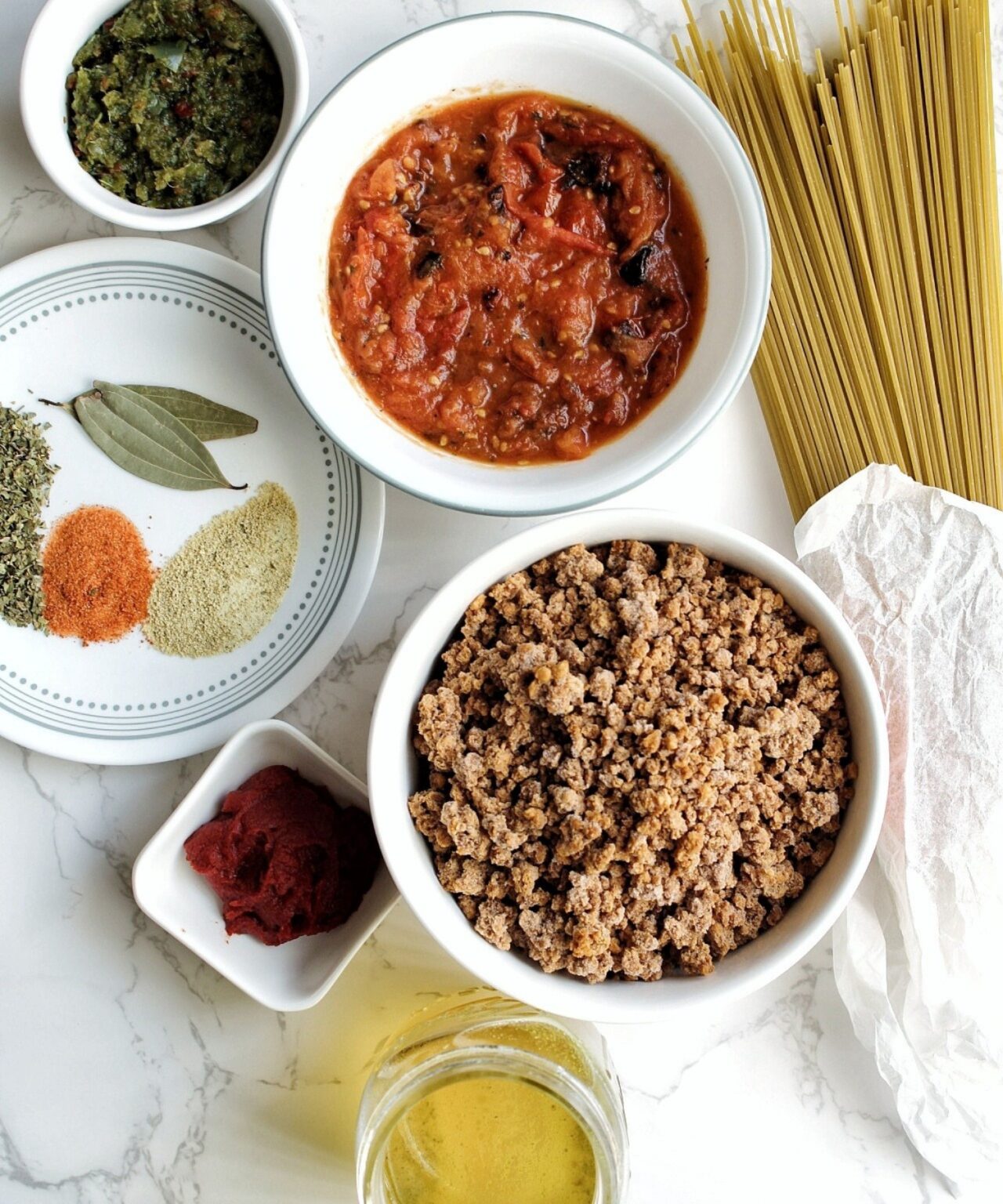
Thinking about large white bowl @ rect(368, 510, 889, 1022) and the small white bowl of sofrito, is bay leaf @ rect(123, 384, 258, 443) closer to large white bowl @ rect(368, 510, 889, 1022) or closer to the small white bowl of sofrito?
the small white bowl of sofrito

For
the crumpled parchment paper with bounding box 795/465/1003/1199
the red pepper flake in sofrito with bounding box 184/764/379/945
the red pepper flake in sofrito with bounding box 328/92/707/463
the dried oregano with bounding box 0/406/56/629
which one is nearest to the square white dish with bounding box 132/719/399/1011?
the red pepper flake in sofrito with bounding box 184/764/379/945

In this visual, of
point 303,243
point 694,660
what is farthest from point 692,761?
point 303,243

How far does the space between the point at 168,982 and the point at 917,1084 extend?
4.54 ft

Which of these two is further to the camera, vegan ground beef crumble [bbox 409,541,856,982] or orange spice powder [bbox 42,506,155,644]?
orange spice powder [bbox 42,506,155,644]

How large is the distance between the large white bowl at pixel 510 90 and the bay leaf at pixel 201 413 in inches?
10.9

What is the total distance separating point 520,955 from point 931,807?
2.54ft

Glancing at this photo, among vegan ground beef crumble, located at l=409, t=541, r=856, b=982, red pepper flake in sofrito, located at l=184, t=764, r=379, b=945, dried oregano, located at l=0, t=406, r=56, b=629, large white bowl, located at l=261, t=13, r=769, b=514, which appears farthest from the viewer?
dried oregano, located at l=0, t=406, r=56, b=629

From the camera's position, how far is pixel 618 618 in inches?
61.2

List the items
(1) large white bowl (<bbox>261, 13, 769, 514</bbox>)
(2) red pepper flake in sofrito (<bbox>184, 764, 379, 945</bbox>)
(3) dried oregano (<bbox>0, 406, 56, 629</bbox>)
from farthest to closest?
(3) dried oregano (<bbox>0, 406, 56, 629</bbox>) < (2) red pepper flake in sofrito (<bbox>184, 764, 379, 945</bbox>) < (1) large white bowl (<bbox>261, 13, 769, 514</bbox>)

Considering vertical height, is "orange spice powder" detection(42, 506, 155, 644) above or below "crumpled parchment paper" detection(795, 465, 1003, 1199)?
above

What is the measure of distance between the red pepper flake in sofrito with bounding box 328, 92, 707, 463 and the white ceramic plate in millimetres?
253

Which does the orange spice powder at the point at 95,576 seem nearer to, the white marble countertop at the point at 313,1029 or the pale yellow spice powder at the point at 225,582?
the pale yellow spice powder at the point at 225,582

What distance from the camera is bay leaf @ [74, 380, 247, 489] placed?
1.88 meters

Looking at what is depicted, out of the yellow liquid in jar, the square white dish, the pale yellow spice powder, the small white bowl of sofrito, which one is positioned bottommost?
the yellow liquid in jar
